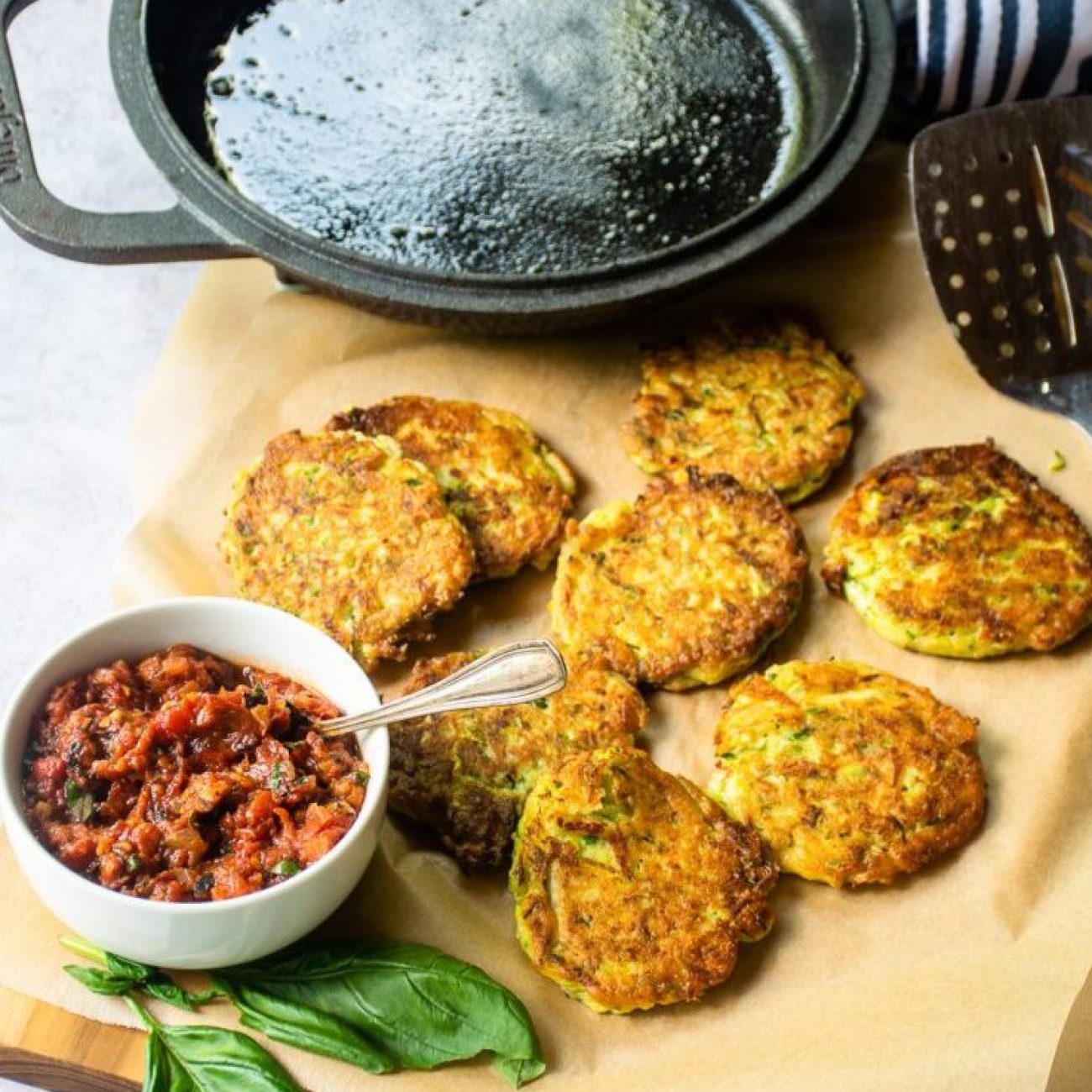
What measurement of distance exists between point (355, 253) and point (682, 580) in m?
1.04

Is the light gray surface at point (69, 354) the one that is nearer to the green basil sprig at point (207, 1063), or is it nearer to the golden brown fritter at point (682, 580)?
the green basil sprig at point (207, 1063)

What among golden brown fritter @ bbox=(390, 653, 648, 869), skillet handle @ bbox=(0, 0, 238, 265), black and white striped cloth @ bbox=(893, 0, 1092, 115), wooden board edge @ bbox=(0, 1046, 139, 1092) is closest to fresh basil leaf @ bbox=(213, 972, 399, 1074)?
wooden board edge @ bbox=(0, 1046, 139, 1092)

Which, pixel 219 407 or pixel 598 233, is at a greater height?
pixel 598 233

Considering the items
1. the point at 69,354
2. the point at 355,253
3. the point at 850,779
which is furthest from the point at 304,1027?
the point at 69,354

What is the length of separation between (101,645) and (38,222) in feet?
3.57

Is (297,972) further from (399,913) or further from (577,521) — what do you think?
(577,521)

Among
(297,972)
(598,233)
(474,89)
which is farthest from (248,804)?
(474,89)

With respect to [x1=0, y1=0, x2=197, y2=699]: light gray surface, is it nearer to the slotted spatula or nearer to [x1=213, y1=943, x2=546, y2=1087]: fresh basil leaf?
[x1=213, y1=943, x2=546, y2=1087]: fresh basil leaf

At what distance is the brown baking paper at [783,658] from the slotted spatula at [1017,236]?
0.12m

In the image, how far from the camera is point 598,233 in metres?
3.65

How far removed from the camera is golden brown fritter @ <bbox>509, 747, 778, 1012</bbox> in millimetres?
2822

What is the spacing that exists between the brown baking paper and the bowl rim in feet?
1.30

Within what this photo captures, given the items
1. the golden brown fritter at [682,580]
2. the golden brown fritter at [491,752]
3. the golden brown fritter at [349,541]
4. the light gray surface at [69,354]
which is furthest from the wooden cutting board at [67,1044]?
the golden brown fritter at [682,580]

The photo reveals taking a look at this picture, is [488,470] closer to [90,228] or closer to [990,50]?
[90,228]
